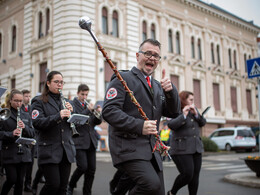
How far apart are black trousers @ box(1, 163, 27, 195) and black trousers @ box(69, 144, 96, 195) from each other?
1.16 meters

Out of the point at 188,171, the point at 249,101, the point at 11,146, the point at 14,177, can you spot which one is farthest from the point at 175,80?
the point at 14,177

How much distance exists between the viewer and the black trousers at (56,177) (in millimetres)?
4379

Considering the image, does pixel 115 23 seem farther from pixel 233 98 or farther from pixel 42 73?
pixel 233 98

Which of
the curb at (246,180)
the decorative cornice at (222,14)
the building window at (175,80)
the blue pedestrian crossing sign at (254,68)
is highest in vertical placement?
the decorative cornice at (222,14)

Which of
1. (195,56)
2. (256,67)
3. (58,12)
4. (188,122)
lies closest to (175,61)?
(195,56)

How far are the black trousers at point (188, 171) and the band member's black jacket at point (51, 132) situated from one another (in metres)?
2.07

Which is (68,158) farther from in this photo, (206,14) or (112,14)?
(206,14)

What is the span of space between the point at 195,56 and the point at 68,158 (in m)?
27.0

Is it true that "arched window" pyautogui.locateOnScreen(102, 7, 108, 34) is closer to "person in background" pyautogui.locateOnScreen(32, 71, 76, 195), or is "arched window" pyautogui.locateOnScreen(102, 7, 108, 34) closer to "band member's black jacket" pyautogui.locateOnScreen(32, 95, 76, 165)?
"person in background" pyautogui.locateOnScreen(32, 71, 76, 195)

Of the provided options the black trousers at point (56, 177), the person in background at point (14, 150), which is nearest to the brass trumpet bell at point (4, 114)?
the person in background at point (14, 150)

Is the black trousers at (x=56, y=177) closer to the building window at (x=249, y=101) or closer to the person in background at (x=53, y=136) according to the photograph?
the person in background at (x=53, y=136)

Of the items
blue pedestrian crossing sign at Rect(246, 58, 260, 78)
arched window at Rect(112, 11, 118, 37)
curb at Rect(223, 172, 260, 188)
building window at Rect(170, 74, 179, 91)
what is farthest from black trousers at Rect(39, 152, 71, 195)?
building window at Rect(170, 74, 179, 91)

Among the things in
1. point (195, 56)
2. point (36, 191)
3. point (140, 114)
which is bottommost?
point (36, 191)

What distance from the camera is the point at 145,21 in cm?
2580
